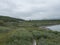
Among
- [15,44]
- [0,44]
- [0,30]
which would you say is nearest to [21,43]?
[15,44]

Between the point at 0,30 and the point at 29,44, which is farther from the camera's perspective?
the point at 0,30

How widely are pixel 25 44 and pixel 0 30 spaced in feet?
86.4

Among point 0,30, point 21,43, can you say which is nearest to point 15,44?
point 21,43

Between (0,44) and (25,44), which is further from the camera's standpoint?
(0,44)

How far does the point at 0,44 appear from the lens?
1091 inches

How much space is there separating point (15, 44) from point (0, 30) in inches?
1004

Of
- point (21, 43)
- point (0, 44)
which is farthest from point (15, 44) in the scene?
point (0, 44)

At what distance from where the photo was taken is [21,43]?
2409 centimetres

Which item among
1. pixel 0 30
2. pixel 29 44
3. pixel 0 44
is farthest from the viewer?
pixel 0 30

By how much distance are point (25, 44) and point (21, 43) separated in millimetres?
808

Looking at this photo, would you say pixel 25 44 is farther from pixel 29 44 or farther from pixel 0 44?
pixel 0 44

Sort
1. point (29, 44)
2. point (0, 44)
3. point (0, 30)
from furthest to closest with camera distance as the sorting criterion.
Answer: point (0, 30) → point (0, 44) → point (29, 44)

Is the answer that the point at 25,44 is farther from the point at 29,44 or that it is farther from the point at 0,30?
the point at 0,30

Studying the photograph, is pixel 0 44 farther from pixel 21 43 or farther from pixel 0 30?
pixel 0 30
